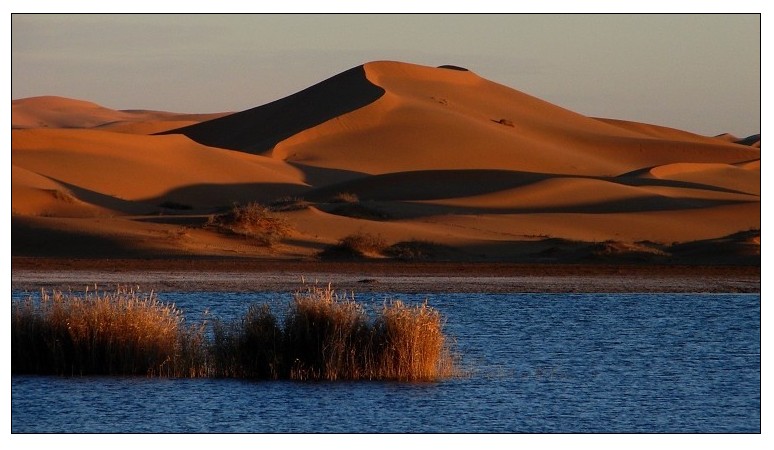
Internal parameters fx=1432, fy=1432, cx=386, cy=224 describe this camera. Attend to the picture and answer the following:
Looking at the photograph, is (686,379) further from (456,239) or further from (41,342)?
(456,239)

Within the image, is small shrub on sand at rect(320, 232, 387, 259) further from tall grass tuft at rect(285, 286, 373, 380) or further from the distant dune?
tall grass tuft at rect(285, 286, 373, 380)

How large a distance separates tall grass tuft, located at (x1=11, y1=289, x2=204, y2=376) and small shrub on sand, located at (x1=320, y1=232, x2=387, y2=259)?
2422 centimetres

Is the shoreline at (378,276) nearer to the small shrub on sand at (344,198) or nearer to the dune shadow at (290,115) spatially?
the small shrub on sand at (344,198)

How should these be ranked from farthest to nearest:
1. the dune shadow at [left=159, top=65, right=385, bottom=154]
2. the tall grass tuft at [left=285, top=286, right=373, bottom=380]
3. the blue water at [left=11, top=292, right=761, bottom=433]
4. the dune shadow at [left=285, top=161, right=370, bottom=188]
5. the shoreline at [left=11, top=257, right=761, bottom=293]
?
1. the dune shadow at [left=159, top=65, right=385, bottom=154]
2. the dune shadow at [left=285, top=161, right=370, bottom=188]
3. the shoreline at [left=11, top=257, right=761, bottom=293]
4. the tall grass tuft at [left=285, top=286, right=373, bottom=380]
5. the blue water at [left=11, top=292, right=761, bottom=433]

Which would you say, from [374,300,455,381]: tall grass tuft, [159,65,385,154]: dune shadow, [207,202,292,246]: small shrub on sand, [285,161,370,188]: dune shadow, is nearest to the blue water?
[374,300,455,381]: tall grass tuft

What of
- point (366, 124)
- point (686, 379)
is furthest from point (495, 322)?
point (366, 124)

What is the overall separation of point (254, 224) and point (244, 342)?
27.2 meters

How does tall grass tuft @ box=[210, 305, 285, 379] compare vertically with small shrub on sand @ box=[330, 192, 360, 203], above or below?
below

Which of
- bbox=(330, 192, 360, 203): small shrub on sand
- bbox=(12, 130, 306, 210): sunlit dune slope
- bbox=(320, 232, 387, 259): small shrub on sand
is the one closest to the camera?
bbox=(320, 232, 387, 259): small shrub on sand

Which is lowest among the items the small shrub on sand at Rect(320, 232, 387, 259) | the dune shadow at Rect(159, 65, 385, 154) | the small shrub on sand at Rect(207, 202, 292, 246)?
the small shrub on sand at Rect(320, 232, 387, 259)

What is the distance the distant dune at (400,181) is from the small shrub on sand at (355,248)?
387 mm

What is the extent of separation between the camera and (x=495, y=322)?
2756 centimetres

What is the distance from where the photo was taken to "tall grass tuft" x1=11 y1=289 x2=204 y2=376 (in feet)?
63.9

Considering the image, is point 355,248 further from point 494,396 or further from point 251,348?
point 494,396
